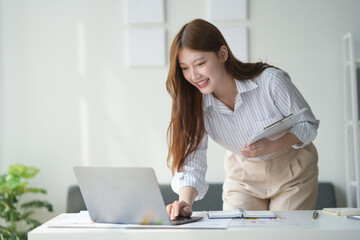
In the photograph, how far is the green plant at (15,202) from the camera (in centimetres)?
322

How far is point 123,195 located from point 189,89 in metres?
0.70

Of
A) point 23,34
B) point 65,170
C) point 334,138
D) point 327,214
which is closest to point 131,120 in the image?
point 65,170

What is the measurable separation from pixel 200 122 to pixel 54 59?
6.52ft

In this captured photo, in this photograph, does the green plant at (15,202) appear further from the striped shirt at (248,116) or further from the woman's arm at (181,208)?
the woman's arm at (181,208)

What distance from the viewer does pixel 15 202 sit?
3357 mm

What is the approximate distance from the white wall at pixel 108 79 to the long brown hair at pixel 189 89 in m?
1.66

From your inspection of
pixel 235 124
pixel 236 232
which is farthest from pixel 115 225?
pixel 235 124

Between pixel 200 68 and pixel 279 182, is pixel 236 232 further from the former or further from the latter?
pixel 279 182

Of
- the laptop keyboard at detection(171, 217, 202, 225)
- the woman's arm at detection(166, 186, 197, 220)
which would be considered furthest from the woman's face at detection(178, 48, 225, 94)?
the laptop keyboard at detection(171, 217, 202, 225)

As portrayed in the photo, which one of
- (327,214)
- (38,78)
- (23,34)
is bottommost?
(327,214)

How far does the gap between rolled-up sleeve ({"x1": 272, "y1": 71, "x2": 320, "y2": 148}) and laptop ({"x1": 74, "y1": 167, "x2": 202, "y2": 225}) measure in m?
0.63

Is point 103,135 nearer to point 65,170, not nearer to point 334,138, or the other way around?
point 65,170

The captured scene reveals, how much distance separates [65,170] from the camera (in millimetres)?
3553

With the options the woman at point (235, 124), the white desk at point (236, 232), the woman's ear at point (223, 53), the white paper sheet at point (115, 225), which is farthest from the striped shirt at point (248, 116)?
the white desk at point (236, 232)
